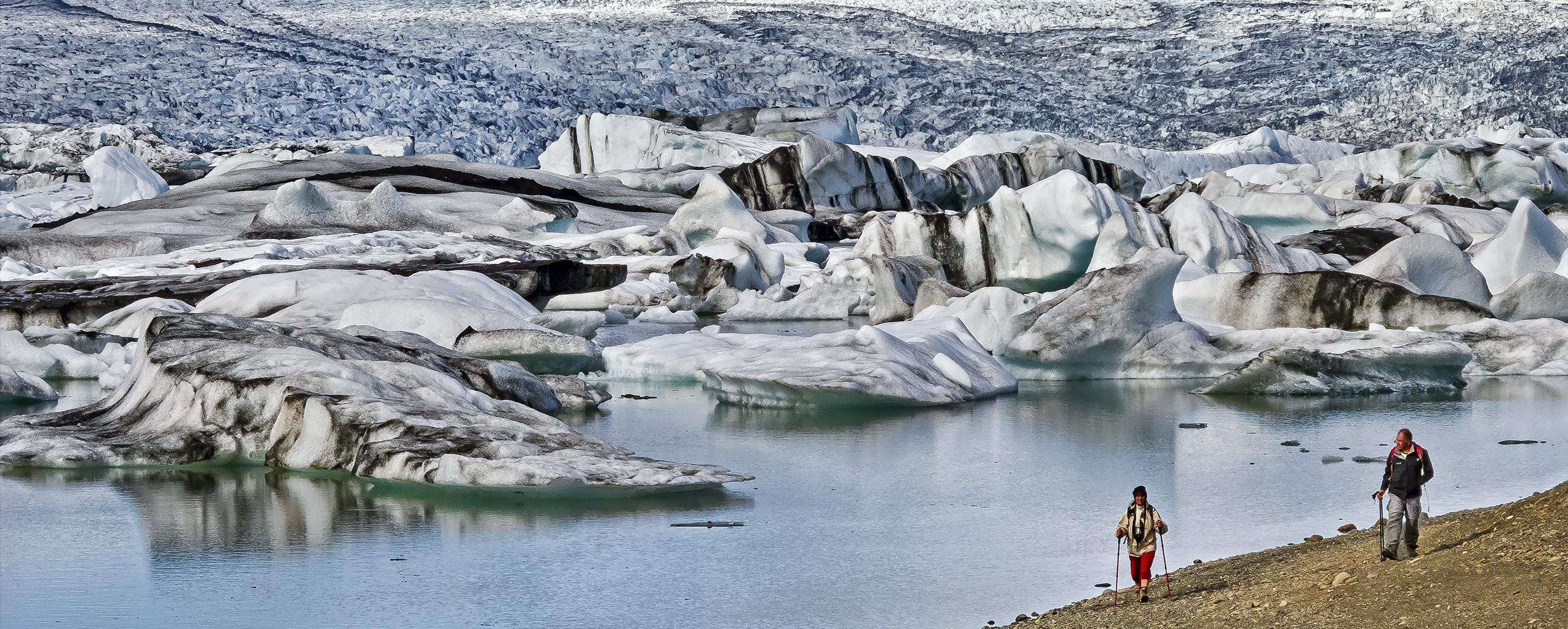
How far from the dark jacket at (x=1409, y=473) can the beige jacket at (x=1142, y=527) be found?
0.58 meters

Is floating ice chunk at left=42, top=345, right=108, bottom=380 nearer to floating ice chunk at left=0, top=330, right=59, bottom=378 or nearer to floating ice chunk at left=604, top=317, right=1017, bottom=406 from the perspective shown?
floating ice chunk at left=0, top=330, right=59, bottom=378

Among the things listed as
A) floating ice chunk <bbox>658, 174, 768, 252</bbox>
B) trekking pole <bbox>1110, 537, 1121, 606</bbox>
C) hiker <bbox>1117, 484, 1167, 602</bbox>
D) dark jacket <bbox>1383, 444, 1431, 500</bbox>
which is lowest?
trekking pole <bbox>1110, 537, 1121, 606</bbox>

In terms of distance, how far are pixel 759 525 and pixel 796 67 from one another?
3256 centimetres

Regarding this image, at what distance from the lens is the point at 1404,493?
3.63 metres

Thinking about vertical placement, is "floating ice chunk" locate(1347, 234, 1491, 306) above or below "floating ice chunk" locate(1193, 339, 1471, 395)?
above

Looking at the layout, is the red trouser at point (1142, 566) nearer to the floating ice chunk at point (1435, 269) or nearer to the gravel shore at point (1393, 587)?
the gravel shore at point (1393, 587)

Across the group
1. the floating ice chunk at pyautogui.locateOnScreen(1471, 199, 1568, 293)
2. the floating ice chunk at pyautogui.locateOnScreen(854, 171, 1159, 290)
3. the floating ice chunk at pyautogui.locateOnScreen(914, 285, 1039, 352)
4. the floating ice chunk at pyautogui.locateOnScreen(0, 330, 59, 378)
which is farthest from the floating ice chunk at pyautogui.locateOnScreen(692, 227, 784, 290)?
the floating ice chunk at pyautogui.locateOnScreen(0, 330, 59, 378)

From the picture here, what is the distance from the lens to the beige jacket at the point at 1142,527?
12.1ft

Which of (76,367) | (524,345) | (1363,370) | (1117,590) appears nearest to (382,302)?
(524,345)

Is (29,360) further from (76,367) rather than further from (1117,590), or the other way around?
(1117,590)

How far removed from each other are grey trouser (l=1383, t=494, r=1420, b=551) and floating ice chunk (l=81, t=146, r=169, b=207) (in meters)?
20.6

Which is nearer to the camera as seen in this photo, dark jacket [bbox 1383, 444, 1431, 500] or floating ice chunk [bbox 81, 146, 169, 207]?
dark jacket [bbox 1383, 444, 1431, 500]

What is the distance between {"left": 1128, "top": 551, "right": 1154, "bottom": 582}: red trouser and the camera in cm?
368

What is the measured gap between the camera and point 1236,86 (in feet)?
134
